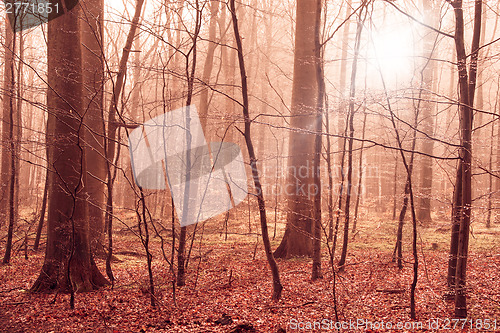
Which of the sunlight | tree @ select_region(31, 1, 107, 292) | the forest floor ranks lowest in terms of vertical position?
the forest floor

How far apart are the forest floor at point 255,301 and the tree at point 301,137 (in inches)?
21.9

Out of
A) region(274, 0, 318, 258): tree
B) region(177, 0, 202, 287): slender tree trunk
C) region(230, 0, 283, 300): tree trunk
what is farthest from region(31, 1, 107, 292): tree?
region(274, 0, 318, 258): tree

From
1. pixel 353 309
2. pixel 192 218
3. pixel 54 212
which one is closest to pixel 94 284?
pixel 54 212

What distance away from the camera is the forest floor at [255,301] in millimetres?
4547

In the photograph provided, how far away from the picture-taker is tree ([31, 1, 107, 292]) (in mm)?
5410

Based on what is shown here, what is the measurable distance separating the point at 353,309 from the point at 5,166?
12.7 metres

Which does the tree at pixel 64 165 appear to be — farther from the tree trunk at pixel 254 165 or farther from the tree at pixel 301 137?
the tree at pixel 301 137

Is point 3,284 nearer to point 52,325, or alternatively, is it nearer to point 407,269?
point 52,325

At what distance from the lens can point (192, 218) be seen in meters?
11.9

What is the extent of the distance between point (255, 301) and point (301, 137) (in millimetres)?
4075

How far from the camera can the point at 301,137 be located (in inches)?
324

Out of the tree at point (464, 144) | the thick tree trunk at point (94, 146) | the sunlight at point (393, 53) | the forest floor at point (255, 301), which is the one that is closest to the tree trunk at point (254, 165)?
the forest floor at point (255, 301)

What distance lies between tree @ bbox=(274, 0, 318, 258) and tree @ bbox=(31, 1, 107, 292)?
452cm

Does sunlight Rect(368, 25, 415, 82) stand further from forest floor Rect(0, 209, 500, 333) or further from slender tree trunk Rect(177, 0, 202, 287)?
forest floor Rect(0, 209, 500, 333)
